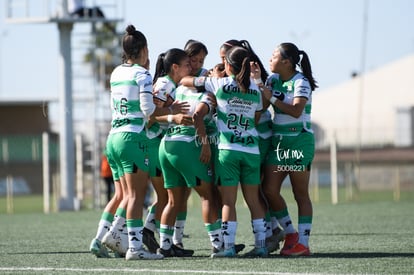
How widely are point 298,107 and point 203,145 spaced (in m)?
1.11

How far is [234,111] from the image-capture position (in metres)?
10.2

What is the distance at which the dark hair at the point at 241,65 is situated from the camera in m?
10.1

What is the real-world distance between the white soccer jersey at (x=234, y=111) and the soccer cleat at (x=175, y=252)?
1.31 meters

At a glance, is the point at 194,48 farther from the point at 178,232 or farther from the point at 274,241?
the point at 274,241

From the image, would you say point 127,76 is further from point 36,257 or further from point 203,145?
point 36,257

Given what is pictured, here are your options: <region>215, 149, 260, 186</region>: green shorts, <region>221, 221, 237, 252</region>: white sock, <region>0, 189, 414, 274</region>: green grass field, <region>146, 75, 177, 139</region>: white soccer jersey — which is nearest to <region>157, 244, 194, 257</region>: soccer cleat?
<region>0, 189, 414, 274</region>: green grass field

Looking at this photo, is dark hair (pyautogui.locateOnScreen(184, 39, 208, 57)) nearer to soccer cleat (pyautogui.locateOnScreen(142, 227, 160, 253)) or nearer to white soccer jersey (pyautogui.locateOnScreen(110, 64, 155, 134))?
white soccer jersey (pyautogui.locateOnScreen(110, 64, 155, 134))

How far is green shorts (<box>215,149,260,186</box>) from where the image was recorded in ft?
33.4

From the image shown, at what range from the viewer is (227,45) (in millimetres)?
10961

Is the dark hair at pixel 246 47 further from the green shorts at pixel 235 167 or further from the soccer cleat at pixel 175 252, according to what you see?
the soccer cleat at pixel 175 252

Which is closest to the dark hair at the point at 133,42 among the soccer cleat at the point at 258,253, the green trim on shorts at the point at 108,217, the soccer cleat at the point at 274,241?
the green trim on shorts at the point at 108,217

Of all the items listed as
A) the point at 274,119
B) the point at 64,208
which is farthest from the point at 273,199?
the point at 64,208

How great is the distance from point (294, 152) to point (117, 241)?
213 cm

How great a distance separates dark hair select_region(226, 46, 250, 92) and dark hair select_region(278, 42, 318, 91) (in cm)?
56
